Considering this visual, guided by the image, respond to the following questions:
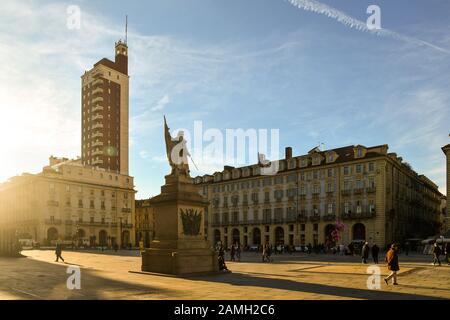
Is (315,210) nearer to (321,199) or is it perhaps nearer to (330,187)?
(321,199)

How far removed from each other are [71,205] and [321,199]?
Answer: 5050 cm

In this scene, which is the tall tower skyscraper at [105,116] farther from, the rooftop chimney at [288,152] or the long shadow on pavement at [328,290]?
the long shadow on pavement at [328,290]

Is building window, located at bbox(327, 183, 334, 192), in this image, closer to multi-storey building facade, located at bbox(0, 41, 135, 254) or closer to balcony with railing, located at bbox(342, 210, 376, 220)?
balcony with railing, located at bbox(342, 210, 376, 220)

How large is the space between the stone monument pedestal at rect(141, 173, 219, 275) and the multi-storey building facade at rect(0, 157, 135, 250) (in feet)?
205

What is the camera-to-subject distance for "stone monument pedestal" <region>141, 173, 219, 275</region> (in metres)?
21.6

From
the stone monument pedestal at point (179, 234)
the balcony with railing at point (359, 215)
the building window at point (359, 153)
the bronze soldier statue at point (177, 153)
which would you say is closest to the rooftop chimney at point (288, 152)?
the building window at point (359, 153)

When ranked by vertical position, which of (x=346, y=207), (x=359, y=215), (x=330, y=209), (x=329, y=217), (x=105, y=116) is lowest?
(x=329, y=217)

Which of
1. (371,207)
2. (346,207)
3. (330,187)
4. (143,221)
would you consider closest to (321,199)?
(330,187)

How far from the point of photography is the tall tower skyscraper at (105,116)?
4156 inches

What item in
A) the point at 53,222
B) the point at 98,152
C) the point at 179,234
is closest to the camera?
the point at 179,234

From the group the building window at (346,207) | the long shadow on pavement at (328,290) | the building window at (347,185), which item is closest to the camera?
the long shadow on pavement at (328,290)

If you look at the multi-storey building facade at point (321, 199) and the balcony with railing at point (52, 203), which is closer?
the multi-storey building facade at point (321, 199)

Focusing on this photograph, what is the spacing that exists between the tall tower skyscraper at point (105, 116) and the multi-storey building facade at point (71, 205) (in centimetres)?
929

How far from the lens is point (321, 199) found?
74.2 meters
